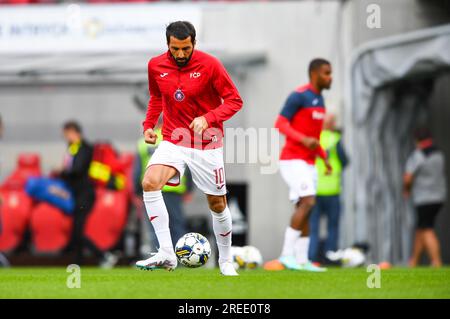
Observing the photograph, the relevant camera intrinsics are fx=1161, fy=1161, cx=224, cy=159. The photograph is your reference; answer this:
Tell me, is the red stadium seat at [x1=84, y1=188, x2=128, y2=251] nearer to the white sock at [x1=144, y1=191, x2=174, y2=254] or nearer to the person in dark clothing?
the person in dark clothing

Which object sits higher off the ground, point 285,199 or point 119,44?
point 119,44

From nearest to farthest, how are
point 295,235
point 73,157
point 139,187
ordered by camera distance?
point 295,235 < point 139,187 < point 73,157

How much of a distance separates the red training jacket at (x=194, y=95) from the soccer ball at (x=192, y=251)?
887 millimetres

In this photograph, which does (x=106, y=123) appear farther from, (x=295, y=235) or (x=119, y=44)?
(x=295, y=235)

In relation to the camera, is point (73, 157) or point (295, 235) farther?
point (73, 157)

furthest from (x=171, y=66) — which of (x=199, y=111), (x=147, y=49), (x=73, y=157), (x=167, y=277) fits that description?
(x=147, y=49)

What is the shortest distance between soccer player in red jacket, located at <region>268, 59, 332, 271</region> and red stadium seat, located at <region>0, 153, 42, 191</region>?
8298mm

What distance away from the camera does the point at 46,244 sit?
18766mm

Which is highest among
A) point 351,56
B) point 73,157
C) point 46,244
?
point 351,56

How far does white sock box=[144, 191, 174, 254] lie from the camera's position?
9.55 m

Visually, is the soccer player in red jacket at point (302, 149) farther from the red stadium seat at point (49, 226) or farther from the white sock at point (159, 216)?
the red stadium seat at point (49, 226)

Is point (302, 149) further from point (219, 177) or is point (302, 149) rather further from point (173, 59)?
point (173, 59)

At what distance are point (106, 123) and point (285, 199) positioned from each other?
3.34 metres

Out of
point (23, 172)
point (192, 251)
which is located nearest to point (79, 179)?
point (23, 172)
